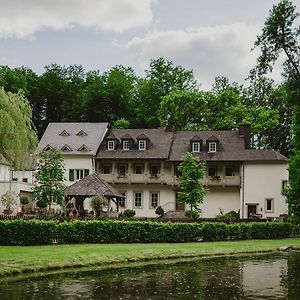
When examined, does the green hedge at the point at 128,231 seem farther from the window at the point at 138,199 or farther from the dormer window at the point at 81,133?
the dormer window at the point at 81,133

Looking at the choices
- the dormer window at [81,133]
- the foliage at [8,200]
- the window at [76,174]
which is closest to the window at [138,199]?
the window at [76,174]

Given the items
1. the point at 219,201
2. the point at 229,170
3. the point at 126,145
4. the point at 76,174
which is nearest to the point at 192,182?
the point at 219,201

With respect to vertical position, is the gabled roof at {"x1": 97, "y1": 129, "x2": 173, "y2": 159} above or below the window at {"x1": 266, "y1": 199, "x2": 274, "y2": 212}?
above

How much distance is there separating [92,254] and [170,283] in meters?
8.61

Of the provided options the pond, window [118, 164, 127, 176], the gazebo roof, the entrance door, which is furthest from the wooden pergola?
the pond

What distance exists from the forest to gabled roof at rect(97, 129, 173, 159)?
2.05 metres

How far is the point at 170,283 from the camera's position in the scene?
802 inches

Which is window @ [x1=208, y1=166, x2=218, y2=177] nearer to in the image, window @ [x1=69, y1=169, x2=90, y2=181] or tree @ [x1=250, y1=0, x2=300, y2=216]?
window @ [x1=69, y1=169, x2=90, y2=181]

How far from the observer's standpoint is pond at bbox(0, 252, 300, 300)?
17.5 m

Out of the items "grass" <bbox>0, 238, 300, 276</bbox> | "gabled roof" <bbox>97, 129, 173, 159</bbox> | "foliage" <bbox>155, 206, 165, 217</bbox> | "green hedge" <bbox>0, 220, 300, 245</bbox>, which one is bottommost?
"grass" <bbox>0, 238, 300, 276</bbox>

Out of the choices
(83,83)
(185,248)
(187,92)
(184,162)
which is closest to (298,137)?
(184,162)

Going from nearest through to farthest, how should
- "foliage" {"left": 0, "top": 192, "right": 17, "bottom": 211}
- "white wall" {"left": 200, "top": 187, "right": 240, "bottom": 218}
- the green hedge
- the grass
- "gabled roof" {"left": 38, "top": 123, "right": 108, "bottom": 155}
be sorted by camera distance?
the grass → the green hedge → "foliage" {"left": 0, "top": 192, "right": 17, "bottom": 211} → "white wall" {"left": 200, "top": 187, "right": 240, "bottom": 218} → "gabled roof" {"left": 38, "top": 123, "right": 108, "bottom": 155}

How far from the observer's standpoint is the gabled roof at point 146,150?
60.1 m

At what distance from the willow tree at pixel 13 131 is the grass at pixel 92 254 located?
4.25 metres
